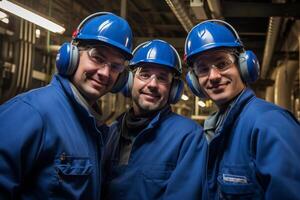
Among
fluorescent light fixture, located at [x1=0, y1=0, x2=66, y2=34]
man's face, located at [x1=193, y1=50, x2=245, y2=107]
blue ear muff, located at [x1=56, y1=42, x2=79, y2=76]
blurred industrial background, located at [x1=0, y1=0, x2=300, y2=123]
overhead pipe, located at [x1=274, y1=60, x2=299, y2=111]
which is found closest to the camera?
blue ear muff, located at [x1=56, y1=42, x2=79, y2=76]

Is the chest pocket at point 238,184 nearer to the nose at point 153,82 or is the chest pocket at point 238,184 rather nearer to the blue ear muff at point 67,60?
the nose at point 153,82

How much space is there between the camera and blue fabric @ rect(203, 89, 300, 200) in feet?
4.33

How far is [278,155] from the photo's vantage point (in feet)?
4.35

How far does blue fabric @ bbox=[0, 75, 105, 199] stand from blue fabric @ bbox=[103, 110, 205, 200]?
0.27 m

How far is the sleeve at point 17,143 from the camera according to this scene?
49.4 inches

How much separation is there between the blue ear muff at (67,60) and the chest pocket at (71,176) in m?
0.43

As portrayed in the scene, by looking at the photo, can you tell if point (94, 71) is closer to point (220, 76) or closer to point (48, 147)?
point (48, 147)

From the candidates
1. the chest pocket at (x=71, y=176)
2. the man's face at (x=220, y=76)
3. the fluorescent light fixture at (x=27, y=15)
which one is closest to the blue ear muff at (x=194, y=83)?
the man's face at (x=220, y=76)

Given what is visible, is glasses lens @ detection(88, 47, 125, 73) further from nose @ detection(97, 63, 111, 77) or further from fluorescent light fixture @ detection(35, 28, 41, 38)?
fluorescent light fixture @ detection(35, 28, 41, 38)

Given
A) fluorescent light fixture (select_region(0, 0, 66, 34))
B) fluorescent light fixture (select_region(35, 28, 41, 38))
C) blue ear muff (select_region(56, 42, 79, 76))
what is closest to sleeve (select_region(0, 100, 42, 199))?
blue ear muff (select_region(56, 42, 79, 76))

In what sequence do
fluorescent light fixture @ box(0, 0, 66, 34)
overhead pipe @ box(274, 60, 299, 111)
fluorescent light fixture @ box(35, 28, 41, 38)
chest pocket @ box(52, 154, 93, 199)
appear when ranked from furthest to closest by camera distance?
1. overhead pipe @ box(274, 60, 299, 111)
2. fluorescent light fixture @ box(35, 28, 41, 38)
3. fluorescent light fixture @ box(0, 0, 66, 34)
4. chest pocket @ box(52, 154, 93, 199)

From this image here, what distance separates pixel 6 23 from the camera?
12.3ft

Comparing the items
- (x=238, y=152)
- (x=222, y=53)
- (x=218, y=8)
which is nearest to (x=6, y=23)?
(x=218, y=8)

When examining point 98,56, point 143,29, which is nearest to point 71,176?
point 98,56
